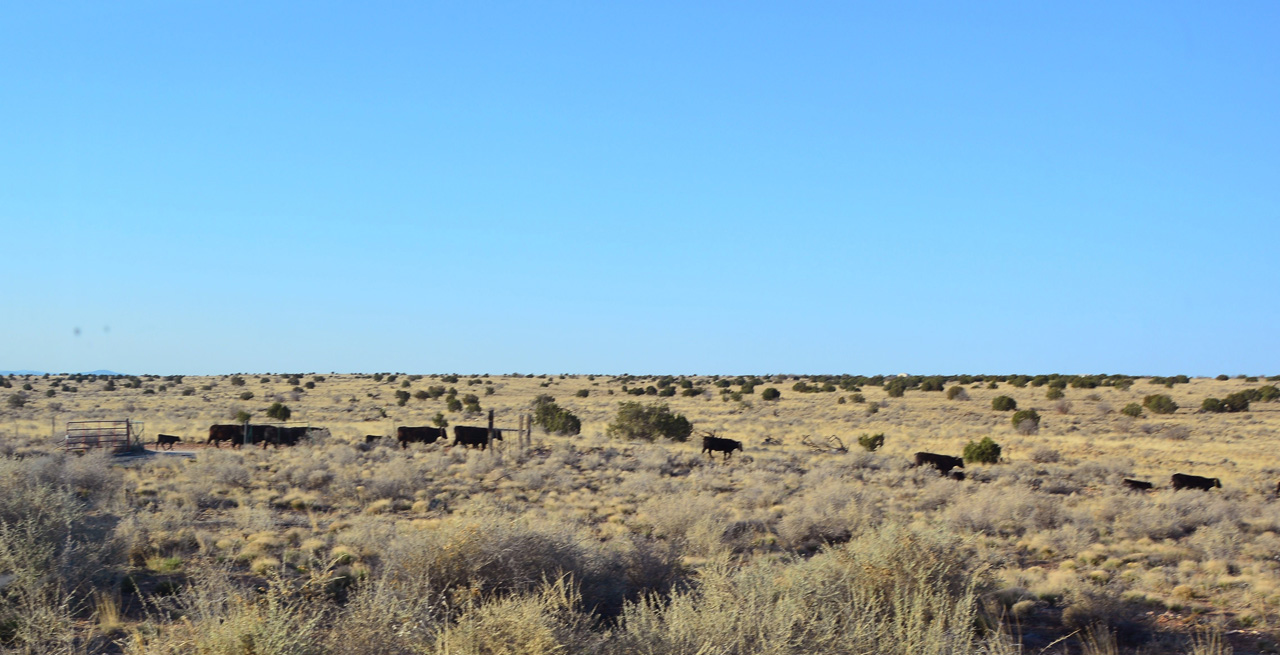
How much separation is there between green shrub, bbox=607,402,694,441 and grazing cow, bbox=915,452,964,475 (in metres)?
12.0

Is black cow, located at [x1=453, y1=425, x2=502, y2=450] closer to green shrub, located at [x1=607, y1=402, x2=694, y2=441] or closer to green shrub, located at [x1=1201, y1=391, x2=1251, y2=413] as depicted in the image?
green shrub, located at [x1=607, y1=402, x2=694, y2=441]

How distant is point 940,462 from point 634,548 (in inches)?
633

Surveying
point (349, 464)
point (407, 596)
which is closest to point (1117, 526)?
point (407, 596)

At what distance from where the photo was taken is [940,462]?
78.5ft

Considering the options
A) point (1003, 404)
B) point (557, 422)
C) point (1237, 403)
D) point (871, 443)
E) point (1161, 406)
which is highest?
point (1237, 403)

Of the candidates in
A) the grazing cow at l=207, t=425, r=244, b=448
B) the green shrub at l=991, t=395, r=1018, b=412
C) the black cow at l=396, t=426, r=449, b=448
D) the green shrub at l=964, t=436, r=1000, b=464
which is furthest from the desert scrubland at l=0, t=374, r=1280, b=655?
the green shrub at l=991, t=395, r=1018, b=412

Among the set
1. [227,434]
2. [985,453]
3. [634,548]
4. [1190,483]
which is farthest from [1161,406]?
[227,434]

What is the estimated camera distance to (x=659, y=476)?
23.0 m

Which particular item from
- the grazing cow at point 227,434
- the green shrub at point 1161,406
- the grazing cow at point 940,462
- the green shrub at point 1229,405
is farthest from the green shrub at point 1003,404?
the grazing cow at point 227,434

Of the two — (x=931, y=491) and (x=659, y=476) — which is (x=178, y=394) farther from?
(x=931, y=491)

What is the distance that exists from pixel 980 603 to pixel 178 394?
64.2 metres

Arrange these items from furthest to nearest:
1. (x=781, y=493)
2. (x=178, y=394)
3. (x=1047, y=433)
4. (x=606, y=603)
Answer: (x=178, y=394) → (x=1047, y=433) → (x=781, y=493) → (x=606, y=603)

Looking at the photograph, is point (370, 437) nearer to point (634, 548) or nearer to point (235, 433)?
point (235, 433)

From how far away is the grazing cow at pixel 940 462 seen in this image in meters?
23.8
